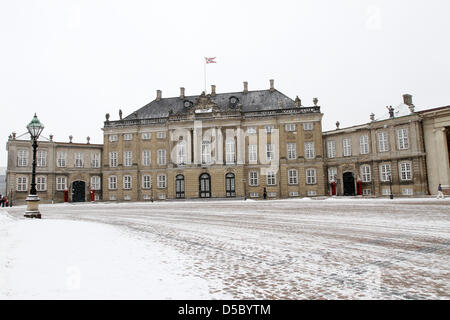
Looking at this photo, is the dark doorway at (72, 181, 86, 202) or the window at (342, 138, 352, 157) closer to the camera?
the window at (342, 138, 352, 157)

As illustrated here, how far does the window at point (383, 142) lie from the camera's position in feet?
125

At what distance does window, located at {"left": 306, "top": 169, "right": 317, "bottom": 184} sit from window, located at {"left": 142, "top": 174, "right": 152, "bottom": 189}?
73.3 feet

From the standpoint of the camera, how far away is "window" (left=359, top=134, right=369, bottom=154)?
40.3 m

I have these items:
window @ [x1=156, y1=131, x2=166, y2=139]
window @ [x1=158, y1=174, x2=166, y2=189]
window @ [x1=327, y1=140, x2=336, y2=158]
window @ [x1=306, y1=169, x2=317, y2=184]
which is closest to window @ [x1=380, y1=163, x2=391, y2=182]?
window @ [x1=327, y1=140, x2=336, y2=158]

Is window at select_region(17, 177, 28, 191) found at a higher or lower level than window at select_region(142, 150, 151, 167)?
lower

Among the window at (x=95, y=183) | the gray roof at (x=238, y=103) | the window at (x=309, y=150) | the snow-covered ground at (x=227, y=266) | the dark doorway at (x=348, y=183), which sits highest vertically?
the gray roof at (x=238, y=103)

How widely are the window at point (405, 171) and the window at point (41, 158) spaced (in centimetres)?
4716

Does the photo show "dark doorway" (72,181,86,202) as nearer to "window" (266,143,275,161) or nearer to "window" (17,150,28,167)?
"window" (17,150,28,167)

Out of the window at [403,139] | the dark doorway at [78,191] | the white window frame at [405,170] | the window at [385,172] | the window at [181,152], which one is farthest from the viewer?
the dark doorway at [78,191]

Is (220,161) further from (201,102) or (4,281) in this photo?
(4,281)

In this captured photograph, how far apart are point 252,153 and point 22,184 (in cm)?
3225

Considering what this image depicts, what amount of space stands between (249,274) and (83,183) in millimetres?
48777

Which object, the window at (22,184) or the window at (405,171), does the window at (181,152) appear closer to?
the window at (22,184)

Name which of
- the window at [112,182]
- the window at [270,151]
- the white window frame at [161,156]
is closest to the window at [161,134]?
the white window frame at [161,156]
